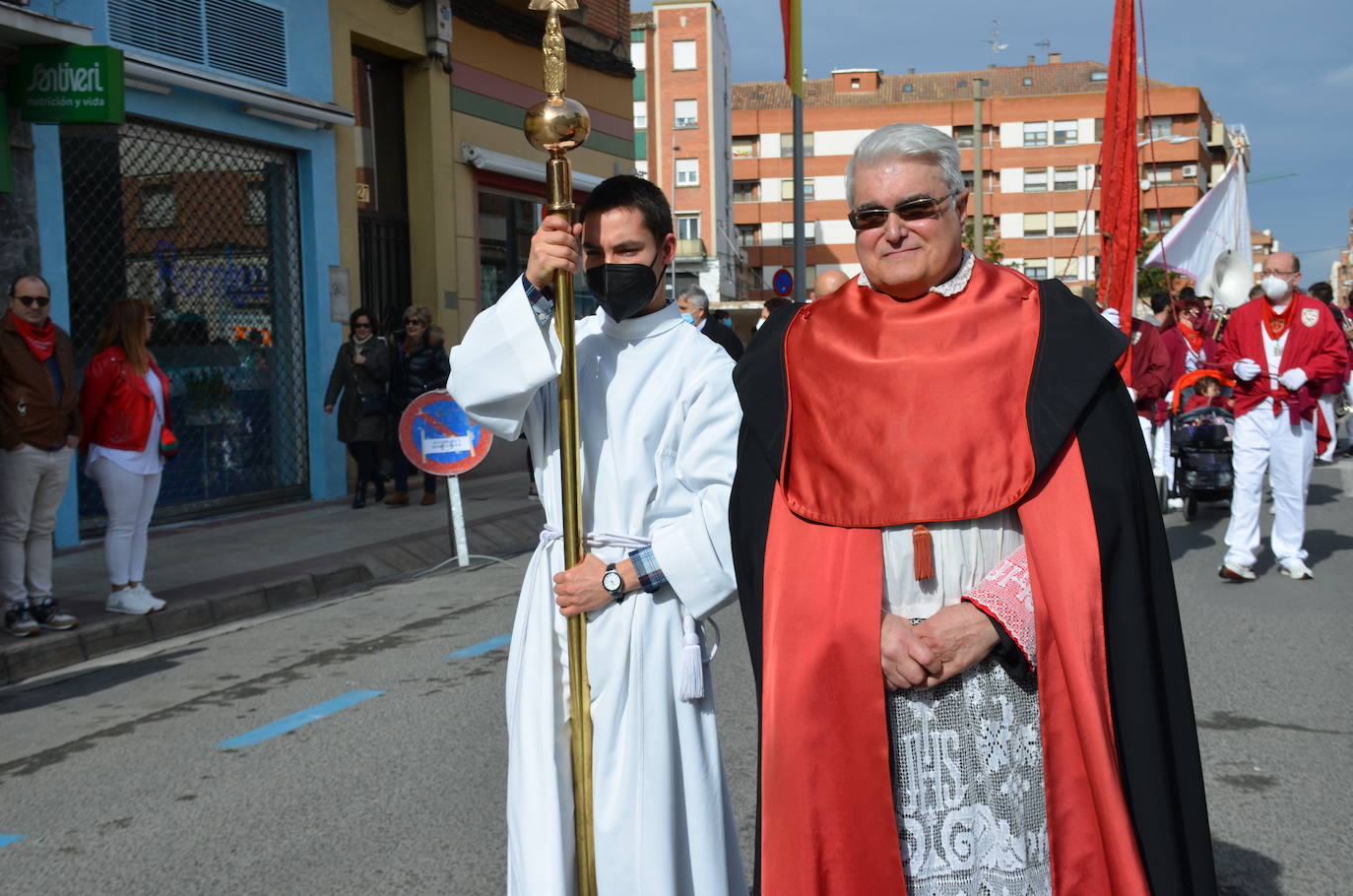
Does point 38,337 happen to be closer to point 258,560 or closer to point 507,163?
point 258,560

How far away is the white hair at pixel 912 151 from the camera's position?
2443 mm

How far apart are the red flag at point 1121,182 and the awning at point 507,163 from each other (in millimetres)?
6782

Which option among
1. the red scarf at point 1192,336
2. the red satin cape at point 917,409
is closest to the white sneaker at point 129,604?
the red satin cape at point 917,409

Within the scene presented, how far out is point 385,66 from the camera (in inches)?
631

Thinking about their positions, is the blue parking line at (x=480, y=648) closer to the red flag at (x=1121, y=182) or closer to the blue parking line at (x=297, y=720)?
the blue parking line at (x=297, y=720)

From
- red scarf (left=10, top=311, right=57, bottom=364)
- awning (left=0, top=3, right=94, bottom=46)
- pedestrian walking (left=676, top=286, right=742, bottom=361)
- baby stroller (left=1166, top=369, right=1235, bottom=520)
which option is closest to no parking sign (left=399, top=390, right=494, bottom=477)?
pedestrian walking (left=676, top=286, right=742, bottom=361)

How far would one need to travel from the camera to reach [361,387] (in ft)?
42.9

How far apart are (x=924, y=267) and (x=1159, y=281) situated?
6222cm

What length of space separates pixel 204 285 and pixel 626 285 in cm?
1067

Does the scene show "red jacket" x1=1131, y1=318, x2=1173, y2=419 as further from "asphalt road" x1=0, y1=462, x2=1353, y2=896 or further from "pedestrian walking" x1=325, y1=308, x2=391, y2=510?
"pedestrian walking" x1=325, y1=308, x2=391, y2=510

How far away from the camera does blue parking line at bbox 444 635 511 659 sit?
280 inches

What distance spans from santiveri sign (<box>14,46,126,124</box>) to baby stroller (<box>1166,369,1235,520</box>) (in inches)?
320

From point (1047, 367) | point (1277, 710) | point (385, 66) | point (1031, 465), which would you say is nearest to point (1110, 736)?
point (1031, 465)

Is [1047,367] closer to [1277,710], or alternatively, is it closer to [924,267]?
[924,267]
